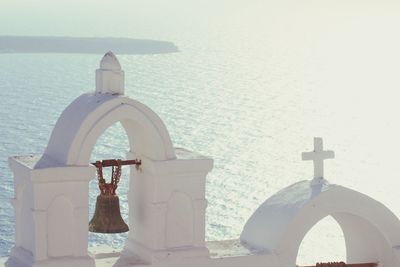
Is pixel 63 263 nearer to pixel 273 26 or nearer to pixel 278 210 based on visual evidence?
pixel 278 210

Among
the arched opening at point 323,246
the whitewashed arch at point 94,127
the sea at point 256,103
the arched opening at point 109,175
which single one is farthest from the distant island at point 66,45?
the whitewashed arch at point 94,127

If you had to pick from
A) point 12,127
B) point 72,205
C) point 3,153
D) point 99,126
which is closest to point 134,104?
point 99,126

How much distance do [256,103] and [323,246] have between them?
32.7 m

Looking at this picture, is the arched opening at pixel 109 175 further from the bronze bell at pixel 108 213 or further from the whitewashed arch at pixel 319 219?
the bronze bell at pixel 108 213

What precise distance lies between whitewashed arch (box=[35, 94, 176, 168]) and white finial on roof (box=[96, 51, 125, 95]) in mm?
108

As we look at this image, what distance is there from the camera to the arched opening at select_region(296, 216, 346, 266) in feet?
120

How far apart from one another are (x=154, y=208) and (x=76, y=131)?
116cm

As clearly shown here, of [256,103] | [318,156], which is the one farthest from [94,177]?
[256,103]

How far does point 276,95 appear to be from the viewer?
7425cm

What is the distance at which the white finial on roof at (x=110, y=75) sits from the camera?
1152cm

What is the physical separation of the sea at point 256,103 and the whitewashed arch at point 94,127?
15.9 meters

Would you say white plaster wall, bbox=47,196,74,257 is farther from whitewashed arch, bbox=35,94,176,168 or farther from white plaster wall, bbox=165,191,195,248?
white plaster wall, bbox=165,191,195,248

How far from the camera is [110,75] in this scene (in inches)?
455

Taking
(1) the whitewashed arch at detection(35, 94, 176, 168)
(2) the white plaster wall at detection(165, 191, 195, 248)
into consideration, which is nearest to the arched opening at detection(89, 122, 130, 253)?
(2) the white plaster wall at detection(165, 191, 195, 248)
